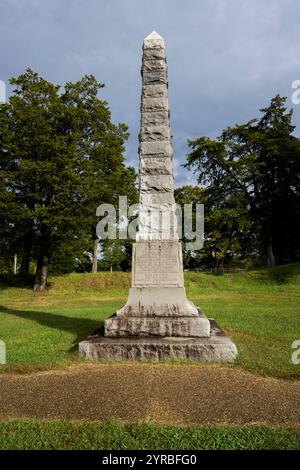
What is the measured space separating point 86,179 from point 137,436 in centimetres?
1974

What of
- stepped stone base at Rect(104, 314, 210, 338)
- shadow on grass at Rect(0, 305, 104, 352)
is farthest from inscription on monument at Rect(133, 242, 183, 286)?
shadow on grass at Rect(0, 305, 104, 352)

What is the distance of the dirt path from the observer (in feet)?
12.1

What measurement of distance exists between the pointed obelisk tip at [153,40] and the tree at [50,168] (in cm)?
1395

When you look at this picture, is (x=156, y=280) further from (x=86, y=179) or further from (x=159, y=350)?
(x=86, y=179)

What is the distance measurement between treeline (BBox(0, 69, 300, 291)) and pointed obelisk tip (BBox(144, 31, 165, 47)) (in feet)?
46.0

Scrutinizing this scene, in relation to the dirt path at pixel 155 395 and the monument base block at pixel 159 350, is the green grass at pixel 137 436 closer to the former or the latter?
the dirt path at pixel 155 395

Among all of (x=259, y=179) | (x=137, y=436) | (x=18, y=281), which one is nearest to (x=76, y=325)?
(x=137, y=436)

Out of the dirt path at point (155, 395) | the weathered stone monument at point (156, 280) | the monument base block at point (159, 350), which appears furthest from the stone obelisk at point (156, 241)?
the dirt path at point (155, 395)

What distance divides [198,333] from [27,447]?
3.82 meters

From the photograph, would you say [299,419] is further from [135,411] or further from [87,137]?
[87,137]

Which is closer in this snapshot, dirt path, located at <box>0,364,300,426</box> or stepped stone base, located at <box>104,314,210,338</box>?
dirt path, located at <box>0,364,300,426</box>

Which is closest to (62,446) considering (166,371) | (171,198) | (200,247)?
(166,371)

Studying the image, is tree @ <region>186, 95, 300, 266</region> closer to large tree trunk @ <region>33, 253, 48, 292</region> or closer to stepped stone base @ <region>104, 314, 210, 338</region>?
large tree trunk @ <region>33, 253, 48, 292</region>

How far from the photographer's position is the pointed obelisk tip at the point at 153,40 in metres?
7.85
